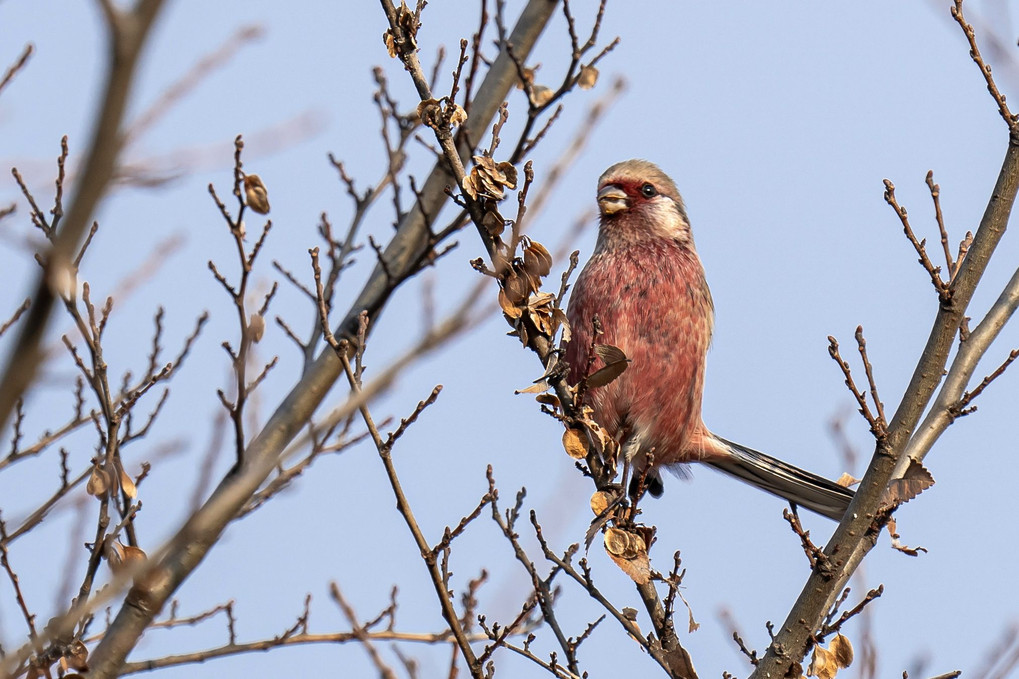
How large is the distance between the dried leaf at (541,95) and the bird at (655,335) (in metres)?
1.00

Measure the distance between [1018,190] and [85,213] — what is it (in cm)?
303

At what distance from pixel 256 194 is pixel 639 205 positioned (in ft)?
7.45

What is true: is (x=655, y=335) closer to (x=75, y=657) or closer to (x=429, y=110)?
(x=429, y=110)

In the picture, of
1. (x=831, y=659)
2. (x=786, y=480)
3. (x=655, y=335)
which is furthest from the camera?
(x=786, y=480)

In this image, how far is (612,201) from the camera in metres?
5.84

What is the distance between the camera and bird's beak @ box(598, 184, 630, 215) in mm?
5828

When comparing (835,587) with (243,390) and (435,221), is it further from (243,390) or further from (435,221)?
(435,221)

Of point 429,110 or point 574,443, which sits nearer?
point 429,110

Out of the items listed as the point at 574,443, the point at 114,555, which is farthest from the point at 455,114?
the point at 114,555

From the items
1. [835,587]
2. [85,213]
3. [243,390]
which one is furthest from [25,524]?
[85,213]

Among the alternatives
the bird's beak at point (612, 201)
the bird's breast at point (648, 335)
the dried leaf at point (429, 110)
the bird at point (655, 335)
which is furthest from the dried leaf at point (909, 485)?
the bird's beak at point (612, 201)

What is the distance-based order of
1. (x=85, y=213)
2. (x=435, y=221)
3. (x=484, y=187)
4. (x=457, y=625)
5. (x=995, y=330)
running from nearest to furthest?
(x=85, y=213) → (x=457, y=625) → (x=484, y=187) → (x=995, y=330) → (x=435, y=221)

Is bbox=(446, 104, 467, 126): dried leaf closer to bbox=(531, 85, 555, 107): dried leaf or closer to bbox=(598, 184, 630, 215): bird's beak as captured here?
bbox=(531, 85, 555, 107): dried leaf

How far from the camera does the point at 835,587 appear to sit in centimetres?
355
